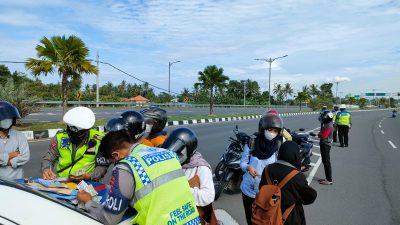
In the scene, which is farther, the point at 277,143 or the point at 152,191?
the point at 277,143

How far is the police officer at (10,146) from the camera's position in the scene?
3500 mm

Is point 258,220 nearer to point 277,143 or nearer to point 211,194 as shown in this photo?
point 211,194

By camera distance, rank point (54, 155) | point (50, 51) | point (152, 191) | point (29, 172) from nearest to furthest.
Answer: point (152, 191), point (54, 155), point (29, 172), point (50, 51)

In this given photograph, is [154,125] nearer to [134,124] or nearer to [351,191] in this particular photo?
[134,124]

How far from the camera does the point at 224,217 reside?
5070 mm

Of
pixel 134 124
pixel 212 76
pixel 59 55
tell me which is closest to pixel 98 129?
pixel 59 55

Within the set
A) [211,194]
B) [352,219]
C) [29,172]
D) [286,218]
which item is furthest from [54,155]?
[29,172]

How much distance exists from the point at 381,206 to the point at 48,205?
Answer: 556 cm

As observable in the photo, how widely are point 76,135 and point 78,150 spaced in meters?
0.14

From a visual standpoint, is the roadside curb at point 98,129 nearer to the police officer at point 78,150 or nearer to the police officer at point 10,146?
the police officer at point 10,146

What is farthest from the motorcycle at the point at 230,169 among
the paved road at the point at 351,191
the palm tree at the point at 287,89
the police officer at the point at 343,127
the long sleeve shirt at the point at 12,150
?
the palm tree at the point at 287,89

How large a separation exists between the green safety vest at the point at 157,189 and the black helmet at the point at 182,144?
55 centimetres

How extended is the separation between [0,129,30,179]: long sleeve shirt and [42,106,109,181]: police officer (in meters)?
0.39

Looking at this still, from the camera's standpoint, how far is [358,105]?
116m
